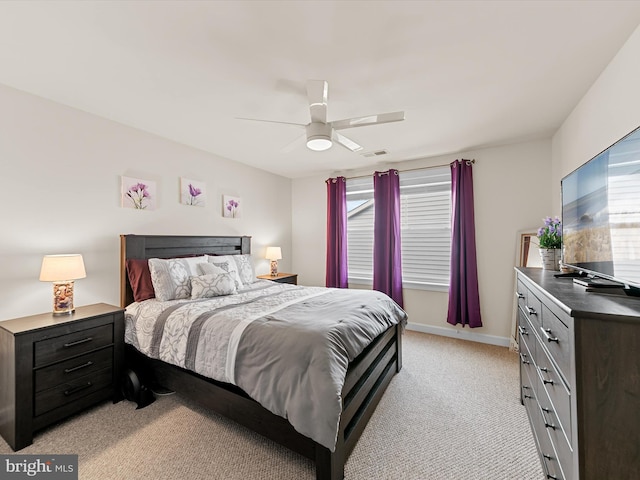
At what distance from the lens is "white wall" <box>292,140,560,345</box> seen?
329cm

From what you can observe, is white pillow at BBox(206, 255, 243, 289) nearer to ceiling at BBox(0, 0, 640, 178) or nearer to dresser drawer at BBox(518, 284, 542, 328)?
ceiling at BBox(0, 0, 640, 178)

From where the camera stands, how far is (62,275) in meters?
2.07

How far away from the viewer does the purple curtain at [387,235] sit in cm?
407

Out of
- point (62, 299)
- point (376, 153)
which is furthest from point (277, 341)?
point (376, 153)

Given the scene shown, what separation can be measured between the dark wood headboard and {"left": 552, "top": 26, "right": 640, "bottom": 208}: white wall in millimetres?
3931

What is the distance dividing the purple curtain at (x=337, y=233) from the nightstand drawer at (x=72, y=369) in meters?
3.08

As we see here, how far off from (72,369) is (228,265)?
1602 mm

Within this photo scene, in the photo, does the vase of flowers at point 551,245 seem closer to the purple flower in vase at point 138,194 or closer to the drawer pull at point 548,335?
the drawer pull at point 548,335

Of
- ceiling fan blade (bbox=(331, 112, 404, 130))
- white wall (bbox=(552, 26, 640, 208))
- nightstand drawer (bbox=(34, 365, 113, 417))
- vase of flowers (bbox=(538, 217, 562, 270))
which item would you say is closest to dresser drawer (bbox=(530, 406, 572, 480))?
vase of flowers (bbox=(538, 217, 562, 270))

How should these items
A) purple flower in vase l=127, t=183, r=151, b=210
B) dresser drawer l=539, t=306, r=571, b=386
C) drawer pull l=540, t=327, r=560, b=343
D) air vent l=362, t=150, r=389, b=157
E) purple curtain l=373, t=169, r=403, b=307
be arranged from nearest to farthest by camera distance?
dresser drawer l=539, t=306, r=571, b=386
drawer pull l=540, t=327, r=560, b=343
purple flower in vase l=127, t=183, r=151, b=210
air vent l=362, t=150, r=389, b=157
purple curtain l=373, t=169, r=403, b=307

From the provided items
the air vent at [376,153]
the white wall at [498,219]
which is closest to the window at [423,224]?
the white wall at [498,219]

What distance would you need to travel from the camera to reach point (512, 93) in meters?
2.21

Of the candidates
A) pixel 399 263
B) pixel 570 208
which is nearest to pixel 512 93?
pixel 570 208

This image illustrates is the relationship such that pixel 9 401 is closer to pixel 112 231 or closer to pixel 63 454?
pixel 63 454
